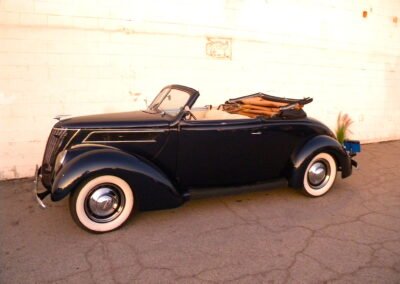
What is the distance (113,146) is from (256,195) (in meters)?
2.03

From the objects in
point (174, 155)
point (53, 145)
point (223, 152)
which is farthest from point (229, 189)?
point (53, 145)

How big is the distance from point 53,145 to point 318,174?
3.28 metres

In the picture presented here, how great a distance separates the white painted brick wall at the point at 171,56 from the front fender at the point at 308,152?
92.6 inches

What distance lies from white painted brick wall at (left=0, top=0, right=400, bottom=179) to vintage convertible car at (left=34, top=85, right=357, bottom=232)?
139 centimetres

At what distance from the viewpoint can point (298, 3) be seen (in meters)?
6.81

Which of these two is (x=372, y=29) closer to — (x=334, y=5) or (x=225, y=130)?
(x=334, y=5)

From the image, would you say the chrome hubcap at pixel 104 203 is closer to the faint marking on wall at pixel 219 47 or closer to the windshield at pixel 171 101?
the windshield at pixel 171 101

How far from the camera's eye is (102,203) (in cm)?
337

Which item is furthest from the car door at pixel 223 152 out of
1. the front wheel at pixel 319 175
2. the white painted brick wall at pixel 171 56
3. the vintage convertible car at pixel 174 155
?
the white painted brick wall at pixel 171 56

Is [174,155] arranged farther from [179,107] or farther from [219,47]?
[219,47]

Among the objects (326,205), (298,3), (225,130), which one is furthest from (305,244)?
(298,3)

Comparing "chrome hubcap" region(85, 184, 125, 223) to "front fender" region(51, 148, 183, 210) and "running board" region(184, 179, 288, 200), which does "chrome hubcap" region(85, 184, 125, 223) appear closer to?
"front fender" region(51, 148, 183, 210)

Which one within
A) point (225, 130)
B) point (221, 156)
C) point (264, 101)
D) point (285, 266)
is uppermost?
point (264, 101)

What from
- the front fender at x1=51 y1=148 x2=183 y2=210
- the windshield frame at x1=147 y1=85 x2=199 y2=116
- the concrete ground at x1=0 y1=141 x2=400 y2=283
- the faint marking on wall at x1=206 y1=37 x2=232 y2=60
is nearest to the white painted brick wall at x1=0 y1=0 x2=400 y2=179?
the faint marking on wall at x1=206 y1=37 x2=232 y2=60
